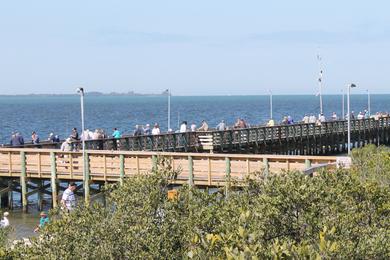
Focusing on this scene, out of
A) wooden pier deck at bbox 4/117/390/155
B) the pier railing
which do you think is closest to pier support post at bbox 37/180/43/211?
the pier railing

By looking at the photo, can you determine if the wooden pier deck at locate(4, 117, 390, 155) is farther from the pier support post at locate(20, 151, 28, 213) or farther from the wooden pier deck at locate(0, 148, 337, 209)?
the pier support post at locate(20, 151, 28, 213)

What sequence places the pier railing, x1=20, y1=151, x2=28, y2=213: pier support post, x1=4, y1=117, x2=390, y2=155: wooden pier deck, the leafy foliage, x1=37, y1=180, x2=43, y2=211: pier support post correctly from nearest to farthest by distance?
the leafy foliage → the pier railing → x1=20, y1=151, x2=28, y2=213: pier support post → x1=37, y1=180, x2=43, y2=211: pier support post → x1=4, y1=117, x2=390, y2=155: wooden pier deck

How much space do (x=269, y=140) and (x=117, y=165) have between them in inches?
735

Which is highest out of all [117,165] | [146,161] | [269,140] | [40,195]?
[146,161]

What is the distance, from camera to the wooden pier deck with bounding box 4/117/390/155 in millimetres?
36906

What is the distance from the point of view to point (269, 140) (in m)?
45.1

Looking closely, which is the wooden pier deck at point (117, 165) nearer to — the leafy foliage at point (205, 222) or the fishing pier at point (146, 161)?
the fishing pier at point (146, 161)

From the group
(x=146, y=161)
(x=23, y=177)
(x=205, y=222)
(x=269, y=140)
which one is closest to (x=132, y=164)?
(x=146, y=161)

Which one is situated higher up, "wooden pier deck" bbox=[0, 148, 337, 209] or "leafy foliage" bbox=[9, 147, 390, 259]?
"leafy foliage" bbox=[9, 147, 390, 259]

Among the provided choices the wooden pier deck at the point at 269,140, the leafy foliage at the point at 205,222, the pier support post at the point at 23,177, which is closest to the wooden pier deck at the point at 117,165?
the pier support post at the point at 23,177

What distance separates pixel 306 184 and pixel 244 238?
249 cm

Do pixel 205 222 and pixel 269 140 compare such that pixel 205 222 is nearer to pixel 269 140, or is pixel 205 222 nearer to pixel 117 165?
pixel 117 165

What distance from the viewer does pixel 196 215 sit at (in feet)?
33.7

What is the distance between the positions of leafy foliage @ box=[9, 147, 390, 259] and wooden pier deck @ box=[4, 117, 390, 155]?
23.7 m
